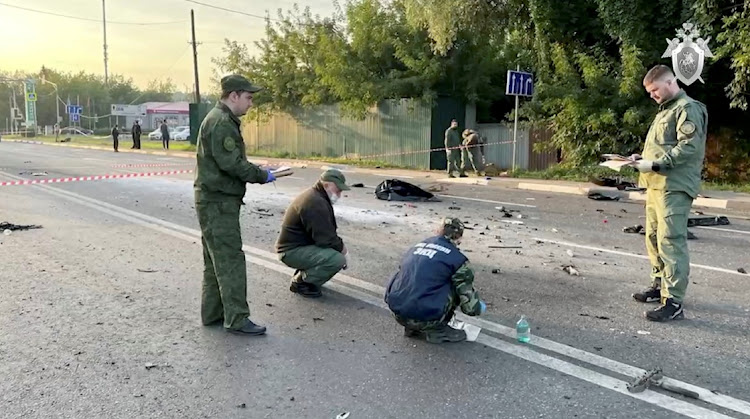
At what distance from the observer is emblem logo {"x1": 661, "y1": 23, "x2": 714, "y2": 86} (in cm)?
1501

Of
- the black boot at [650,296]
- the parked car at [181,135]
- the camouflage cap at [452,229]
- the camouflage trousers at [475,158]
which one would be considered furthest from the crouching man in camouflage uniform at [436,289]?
the parked car at [181,135]

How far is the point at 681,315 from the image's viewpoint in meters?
5.14

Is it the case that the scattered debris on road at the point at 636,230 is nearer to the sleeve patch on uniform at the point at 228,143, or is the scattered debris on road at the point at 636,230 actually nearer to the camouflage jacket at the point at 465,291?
the camouflage jacket at the point at 465,291

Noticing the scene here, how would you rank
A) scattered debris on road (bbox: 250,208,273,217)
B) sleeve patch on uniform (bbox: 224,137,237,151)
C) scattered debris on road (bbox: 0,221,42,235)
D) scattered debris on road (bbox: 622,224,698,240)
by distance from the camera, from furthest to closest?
1. scattered debris on road (bbox: 250,208,273,217)
2. scattered debris on road (bbox: 0,221,42,235)
3. scattered debris on road (bbox: 622,224,698,240)
4. sleeve patch on uniform (bbox: 224,137,237,151)

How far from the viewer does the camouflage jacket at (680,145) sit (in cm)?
493

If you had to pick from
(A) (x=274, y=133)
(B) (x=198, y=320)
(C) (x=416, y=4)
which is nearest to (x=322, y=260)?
(B) (x=198, y=320)

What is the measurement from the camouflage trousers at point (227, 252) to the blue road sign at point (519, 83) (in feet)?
47.3

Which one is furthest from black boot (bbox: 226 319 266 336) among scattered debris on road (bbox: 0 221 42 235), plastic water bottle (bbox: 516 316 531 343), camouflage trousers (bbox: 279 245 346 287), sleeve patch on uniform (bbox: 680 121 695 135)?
scattered debris on road (bbox: 0 221 42 235)

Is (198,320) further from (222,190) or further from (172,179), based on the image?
(172,179)

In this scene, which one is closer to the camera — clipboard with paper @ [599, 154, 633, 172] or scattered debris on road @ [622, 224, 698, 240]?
clipboard with paper @ [599, 154, 633, 172]

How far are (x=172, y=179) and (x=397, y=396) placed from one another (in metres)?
15.2

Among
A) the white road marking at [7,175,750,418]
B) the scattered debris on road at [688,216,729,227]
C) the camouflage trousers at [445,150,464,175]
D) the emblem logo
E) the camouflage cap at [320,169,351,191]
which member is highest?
the emblem logo

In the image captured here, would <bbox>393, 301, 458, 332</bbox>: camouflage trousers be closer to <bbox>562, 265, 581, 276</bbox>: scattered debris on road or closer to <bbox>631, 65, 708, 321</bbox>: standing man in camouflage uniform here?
<bbox>631, 65, 708, 321</bbox>: standing man in camouflage uniform

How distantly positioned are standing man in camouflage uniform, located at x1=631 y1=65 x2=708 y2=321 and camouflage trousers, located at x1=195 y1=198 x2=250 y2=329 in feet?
10.4
